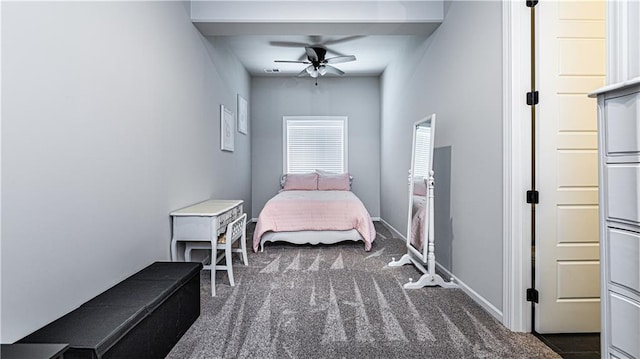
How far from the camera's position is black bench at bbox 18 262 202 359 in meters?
1.38

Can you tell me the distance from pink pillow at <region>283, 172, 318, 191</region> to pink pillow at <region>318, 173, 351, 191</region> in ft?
0.36

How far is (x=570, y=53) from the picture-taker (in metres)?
2.13

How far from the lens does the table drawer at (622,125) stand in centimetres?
117

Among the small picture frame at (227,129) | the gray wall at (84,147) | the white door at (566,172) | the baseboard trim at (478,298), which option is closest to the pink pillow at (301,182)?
the small picture frame at (227,129)

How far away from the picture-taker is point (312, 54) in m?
4.83

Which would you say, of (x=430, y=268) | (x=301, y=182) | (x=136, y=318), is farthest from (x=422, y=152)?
(x=301, y=182)

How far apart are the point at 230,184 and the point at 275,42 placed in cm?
209

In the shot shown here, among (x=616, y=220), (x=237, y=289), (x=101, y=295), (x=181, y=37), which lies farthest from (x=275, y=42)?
(x=616, y=220)

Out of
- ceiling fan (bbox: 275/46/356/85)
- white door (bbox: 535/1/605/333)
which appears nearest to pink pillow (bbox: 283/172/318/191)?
ceiling fan (bbox: 275/46/356/85)

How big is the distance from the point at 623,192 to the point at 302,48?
14.6 ft

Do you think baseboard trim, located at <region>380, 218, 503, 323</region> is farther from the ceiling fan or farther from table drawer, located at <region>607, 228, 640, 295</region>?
the ceiling fan

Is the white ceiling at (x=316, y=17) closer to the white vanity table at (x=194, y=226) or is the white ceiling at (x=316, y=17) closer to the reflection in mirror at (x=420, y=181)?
the reflection in mirror at (x=420, y=181)

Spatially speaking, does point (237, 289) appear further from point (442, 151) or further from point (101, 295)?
point (442, 151)

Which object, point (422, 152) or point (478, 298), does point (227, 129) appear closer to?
point (422, 152)
